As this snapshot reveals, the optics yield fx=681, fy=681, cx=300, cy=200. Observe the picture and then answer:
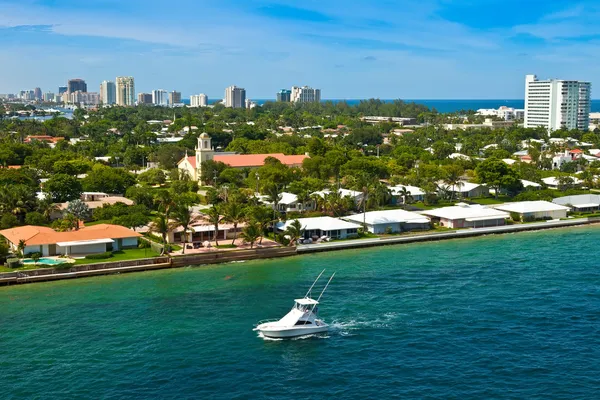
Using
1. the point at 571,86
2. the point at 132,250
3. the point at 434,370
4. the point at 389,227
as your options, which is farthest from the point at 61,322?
the point at 571,86

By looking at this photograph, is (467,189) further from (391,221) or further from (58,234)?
(58,234)

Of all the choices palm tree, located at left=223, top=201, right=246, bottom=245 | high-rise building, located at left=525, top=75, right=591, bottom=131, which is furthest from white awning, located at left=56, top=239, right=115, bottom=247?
high-rise building, located at left=525, top=75, right=591, bottom=131

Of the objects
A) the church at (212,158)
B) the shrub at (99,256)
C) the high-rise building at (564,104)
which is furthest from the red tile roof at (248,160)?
the high-rise building at (564,104)

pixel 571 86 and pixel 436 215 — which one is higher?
pixel 571 86

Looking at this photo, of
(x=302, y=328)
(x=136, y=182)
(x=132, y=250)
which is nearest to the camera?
(x=302, y=328)

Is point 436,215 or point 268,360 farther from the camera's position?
point 436,215

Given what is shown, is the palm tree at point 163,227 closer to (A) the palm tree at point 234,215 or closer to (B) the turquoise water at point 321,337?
(B) the turquoise water at point 321,337

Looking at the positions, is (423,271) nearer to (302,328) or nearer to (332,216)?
(302,328)
